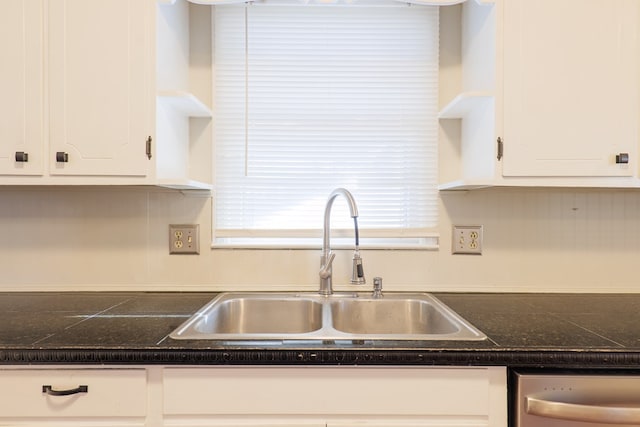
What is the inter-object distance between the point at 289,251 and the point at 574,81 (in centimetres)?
113

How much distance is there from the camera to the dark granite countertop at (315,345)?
0.88 meters

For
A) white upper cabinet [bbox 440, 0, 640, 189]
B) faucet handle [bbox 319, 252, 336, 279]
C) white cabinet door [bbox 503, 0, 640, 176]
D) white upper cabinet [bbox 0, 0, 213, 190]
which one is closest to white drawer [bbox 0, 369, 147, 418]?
white upper cabinet [bbox 0, 0, 213, 190]

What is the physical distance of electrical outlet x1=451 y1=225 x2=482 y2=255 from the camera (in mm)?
1515

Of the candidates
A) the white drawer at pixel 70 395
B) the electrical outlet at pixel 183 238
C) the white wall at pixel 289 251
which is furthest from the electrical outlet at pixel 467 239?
the white drawer at pixel 70 395

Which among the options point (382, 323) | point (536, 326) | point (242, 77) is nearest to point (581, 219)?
point (536, 326)

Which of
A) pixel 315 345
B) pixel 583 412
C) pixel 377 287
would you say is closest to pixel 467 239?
pixel 377 287

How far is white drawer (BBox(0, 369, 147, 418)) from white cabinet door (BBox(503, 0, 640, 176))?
1.27 m

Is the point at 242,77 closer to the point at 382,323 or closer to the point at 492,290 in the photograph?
the point at 382,323

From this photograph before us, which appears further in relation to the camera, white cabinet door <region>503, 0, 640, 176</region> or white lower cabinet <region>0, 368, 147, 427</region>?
white cabinet door <region>503, 0, 640, 176</region>

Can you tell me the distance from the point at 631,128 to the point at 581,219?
415 mm

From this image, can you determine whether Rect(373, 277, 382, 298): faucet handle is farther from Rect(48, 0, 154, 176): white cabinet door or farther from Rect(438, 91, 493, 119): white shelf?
Rect(48, 0, 154, 176): white cabinet door

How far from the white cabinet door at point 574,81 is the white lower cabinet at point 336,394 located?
0.73 metres

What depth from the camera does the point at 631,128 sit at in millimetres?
1217

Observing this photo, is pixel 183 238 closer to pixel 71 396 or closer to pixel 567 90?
pixel 71 396
